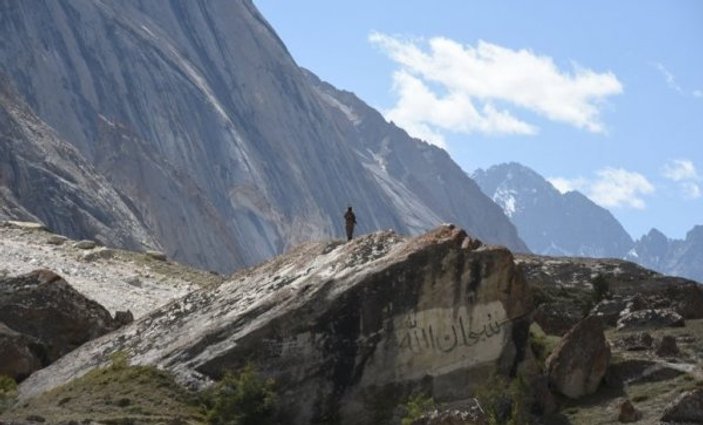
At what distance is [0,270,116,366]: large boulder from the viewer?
1524 inches

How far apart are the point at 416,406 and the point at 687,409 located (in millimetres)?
5842

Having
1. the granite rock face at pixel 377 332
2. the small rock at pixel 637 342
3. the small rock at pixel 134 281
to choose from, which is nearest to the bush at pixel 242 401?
the granite rock face at pixel 377 332

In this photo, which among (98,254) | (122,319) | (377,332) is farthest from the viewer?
(98,254)

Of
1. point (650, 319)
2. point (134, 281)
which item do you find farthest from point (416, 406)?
point (134, 281)

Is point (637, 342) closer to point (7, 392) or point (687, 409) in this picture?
point (687, 409)

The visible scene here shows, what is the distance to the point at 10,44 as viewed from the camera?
160m

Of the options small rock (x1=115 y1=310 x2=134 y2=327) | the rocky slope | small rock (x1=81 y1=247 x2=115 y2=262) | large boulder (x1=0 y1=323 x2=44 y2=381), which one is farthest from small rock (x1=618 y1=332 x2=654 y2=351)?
small rock (x1=81 y1=247 x2=115 y2=262)

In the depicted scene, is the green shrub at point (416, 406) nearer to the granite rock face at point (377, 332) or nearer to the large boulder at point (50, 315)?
the granite rock face at point (377, 332)

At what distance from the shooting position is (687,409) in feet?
92.2

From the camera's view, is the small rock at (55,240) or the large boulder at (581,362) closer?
the large boulder at (581,362)

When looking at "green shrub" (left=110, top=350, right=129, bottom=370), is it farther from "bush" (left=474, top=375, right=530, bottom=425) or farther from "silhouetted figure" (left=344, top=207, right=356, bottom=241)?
"bush" (left=474, top=375, right=530, bottom=425)

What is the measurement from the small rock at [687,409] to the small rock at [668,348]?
526 cm

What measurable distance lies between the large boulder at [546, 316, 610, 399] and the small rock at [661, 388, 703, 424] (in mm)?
3643

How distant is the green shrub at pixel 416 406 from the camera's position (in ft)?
A: 91.1
